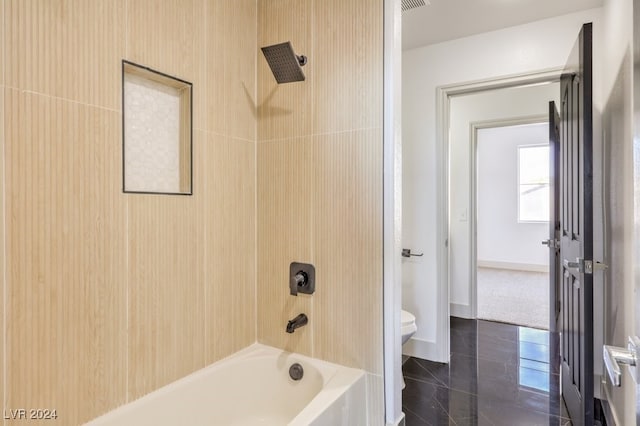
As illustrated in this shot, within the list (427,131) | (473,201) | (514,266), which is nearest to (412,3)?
(427,131)

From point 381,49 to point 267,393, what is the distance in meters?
1.73

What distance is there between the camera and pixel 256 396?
1.61 m

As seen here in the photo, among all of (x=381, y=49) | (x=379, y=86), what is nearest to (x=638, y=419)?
(x=379, y=86)

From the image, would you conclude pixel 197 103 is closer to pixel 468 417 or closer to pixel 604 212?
pixel 468 417

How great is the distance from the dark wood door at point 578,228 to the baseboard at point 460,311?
5.35 feet

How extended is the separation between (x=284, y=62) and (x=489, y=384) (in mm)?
2575

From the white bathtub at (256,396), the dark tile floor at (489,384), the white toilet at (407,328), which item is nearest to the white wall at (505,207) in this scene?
the dark tile floor at (489,384)

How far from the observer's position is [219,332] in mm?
1595

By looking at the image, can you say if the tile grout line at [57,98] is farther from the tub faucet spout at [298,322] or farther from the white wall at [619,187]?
the white wall at [619,187]

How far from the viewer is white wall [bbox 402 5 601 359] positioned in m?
2.58

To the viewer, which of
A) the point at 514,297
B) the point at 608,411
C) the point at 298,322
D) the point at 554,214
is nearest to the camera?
the point at 298,322

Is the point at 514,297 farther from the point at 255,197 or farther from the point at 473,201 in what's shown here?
the point at 255,197

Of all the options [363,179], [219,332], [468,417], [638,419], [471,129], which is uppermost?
[471,129]

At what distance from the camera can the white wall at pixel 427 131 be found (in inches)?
102
